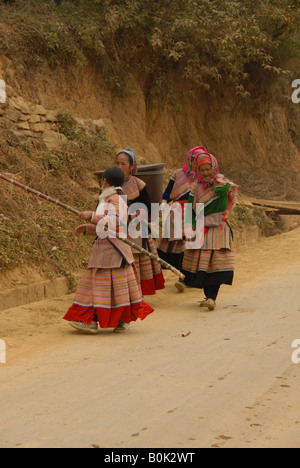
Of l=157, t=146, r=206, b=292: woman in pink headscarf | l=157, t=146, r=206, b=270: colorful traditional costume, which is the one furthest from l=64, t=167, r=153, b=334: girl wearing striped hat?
l=157, t=146, r=206, b=270: colorful traditional costume

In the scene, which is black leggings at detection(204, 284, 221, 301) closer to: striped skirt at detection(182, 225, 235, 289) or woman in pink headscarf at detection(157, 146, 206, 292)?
striped skirt at detection(182, 225, 235, 289)

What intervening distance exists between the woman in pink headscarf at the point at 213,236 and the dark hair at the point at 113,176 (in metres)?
1.50

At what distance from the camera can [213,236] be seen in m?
7.88

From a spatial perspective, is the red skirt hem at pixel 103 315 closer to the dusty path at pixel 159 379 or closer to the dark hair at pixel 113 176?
the dusty path at pixel 159 379

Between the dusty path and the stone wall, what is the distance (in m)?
4.29

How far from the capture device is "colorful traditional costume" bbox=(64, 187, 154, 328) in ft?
21.1

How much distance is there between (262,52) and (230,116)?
1.88 meters

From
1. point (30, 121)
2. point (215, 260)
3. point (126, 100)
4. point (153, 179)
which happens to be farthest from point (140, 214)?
point (126, 100)

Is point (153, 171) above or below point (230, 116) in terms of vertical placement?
below

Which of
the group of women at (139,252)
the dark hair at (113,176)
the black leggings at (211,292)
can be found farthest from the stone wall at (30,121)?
the dark hair at (113,176)

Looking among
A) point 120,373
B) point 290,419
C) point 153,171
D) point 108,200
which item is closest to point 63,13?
point 153,171

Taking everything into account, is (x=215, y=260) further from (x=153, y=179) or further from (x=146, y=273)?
(x=153, y=179)

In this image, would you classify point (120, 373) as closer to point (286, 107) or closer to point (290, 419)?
point (290, 419)

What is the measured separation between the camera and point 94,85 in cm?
1427
